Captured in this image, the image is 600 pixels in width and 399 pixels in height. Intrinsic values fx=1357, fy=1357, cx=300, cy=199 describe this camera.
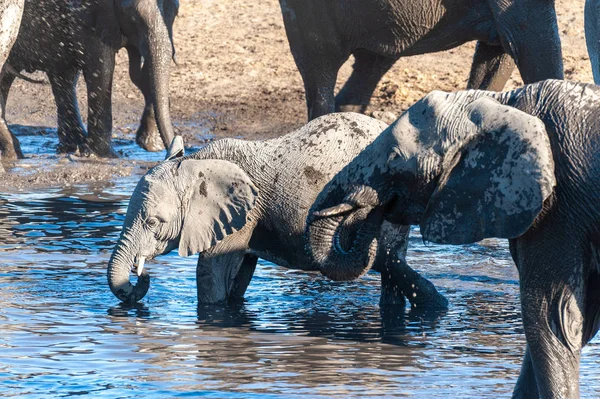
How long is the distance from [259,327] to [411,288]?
0.86 metres

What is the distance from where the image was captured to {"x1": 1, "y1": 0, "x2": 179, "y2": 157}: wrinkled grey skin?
36.3 feet

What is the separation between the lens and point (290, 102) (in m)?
13.3

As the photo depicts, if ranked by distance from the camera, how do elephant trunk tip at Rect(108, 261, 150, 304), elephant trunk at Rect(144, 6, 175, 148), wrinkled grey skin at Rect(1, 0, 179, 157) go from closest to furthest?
elephant trunk tip at Rect(108, 261, 150, 304)
elephant trunk at Rect(144, 6, 175, 148)
wrinkled grey skin at Rect(1, 0, 179, 157)

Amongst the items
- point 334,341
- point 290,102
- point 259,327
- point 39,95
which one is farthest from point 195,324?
point 39,95

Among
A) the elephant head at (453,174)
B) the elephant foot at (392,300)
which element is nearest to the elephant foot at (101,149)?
the elephant foot at (392,300)

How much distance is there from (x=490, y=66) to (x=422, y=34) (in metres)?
0.63

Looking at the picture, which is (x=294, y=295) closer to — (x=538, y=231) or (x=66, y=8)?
(x=538, y=231)

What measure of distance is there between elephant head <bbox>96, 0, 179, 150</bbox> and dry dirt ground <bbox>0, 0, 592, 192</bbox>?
0.79 metres

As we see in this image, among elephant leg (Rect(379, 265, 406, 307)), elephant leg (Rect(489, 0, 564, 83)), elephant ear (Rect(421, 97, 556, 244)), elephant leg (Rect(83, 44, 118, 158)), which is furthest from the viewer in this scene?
elephant leg (Rect(83, 44, 118, 158))

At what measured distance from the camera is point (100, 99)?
11578mm

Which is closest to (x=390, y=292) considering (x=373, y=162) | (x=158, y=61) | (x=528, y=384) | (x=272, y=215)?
(x=272, y=215)

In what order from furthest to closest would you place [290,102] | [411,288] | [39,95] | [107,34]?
[39,95]
[290,102]
[107,34]
[411,288]

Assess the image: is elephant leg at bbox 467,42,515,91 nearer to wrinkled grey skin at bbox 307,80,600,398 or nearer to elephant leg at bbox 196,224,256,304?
elephant leg at bbox 196,224,256,304

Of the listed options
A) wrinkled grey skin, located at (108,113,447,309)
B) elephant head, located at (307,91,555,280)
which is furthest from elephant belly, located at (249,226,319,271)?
elephant head, located at (307,91,555,280)
